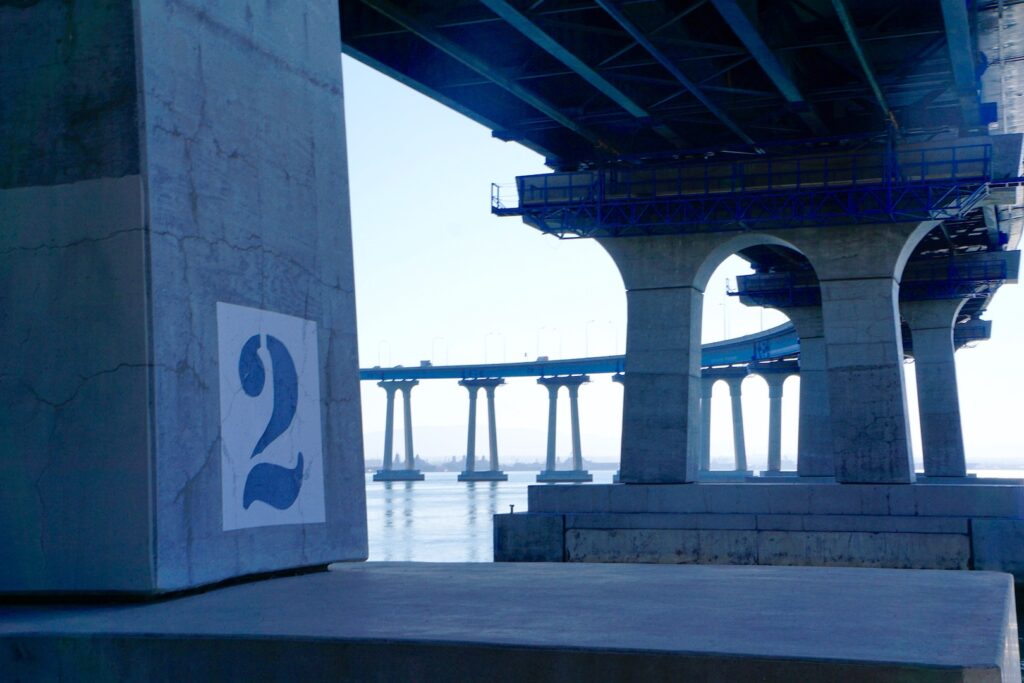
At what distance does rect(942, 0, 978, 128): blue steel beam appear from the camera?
27422 mm

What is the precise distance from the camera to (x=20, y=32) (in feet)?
31.3

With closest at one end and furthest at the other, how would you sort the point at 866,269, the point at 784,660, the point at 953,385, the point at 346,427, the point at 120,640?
the point at 784,660 → the point at 120,640 → the point at 346,427 → the point at 866,269 → the point at 953,385

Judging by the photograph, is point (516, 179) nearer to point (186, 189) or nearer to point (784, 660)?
point (186, 189)

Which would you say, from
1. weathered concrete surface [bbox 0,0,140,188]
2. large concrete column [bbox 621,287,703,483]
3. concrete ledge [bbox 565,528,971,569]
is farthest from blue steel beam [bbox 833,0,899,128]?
weathered concrete surface [bbox 0,0,140,188]

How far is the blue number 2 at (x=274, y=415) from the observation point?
10070 millimetres

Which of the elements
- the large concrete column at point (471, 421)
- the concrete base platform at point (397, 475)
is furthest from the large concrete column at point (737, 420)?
the concrete base platform at point (397, 475)

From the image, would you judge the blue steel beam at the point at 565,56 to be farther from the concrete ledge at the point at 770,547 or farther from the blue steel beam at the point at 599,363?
the blue steel beam at the point at 599,363

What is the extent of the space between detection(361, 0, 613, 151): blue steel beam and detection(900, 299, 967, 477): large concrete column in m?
32.3

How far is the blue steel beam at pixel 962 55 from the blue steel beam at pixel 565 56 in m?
9.07

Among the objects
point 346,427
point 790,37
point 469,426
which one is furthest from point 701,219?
point 469,426

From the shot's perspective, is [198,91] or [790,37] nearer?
[198,91]

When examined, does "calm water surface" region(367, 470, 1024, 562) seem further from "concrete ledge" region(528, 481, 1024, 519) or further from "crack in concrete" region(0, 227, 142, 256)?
"crack in concrete" region(0, 227, 142, 256)

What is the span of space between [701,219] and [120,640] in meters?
36.8

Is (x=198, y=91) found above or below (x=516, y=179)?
below
